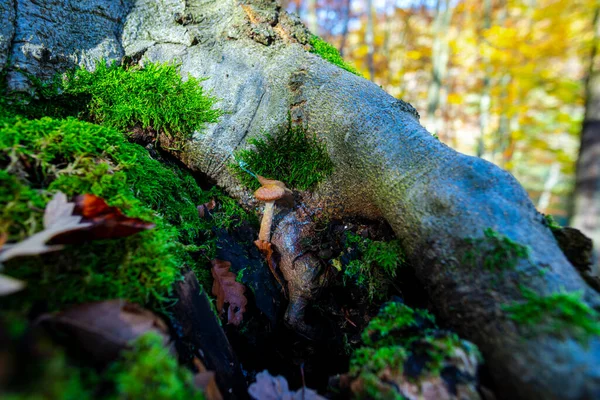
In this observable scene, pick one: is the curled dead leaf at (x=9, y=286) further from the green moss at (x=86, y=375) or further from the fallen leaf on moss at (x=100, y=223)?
the fallen leaf on moss at (x=100, y=223)

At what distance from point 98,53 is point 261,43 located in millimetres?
1337

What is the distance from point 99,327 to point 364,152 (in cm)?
167

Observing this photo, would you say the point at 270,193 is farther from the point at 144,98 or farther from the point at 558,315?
the point at 558,315

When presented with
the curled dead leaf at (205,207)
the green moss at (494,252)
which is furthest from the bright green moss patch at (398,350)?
the curled dead leaf at (205,207)

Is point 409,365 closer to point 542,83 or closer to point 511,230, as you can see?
point 511,230

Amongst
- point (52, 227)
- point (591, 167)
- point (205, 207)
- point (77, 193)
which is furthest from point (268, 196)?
point (591, 167)

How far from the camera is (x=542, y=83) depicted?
7.49m

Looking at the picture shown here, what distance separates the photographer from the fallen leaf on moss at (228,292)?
188 centimetres

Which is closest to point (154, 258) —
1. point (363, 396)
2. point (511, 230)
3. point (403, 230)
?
point (363, 396)

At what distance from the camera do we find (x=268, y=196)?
2070 millimetres

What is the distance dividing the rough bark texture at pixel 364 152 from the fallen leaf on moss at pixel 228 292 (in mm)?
645

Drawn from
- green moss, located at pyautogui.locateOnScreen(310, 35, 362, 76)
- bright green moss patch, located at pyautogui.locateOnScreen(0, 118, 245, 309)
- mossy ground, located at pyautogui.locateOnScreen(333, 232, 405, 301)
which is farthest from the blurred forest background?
bright green moss patch, located at pyautogui.locateOnScreen(0, 118, 245, 309)

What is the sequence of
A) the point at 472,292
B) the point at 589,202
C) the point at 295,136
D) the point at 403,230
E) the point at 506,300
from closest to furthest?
the point at 506,300
the point at 472,292
the point at 403,230
the point at 295,136
the point at 589,202

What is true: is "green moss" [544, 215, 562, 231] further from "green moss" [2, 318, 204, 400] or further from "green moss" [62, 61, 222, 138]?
"green moss" [62, 61, 222, 138]
